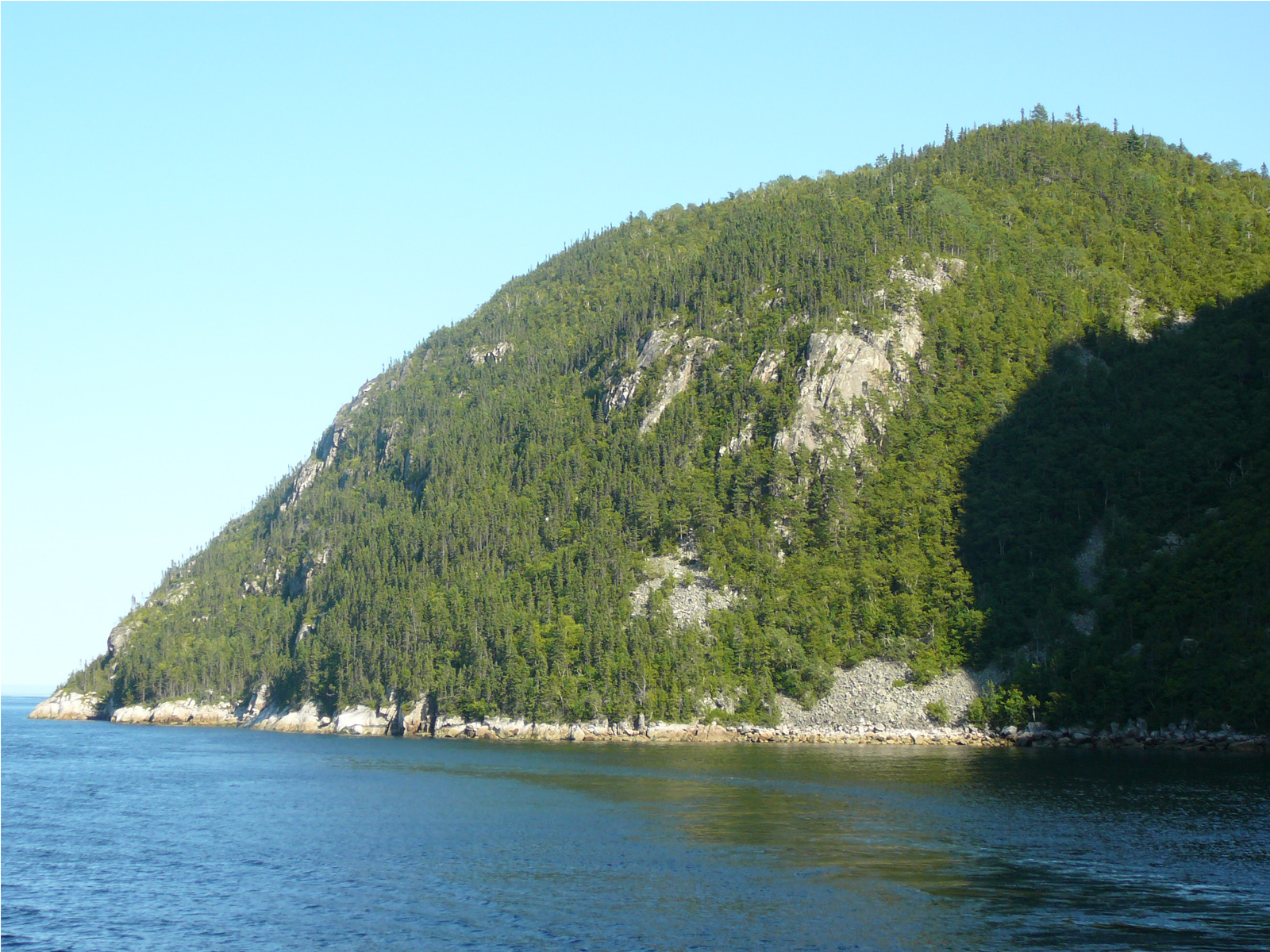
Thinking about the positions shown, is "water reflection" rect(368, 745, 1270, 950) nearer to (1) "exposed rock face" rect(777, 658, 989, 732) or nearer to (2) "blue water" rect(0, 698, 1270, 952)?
(2) "blue water" rect(0, 698, 1270, 952)

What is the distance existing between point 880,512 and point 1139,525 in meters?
35.1

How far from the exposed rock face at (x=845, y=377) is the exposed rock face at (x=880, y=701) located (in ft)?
137

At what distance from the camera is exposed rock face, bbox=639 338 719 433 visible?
186 metres

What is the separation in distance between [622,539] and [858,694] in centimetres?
4950

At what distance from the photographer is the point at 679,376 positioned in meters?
189

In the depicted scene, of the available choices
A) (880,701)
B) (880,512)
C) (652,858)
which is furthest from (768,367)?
(652,858)

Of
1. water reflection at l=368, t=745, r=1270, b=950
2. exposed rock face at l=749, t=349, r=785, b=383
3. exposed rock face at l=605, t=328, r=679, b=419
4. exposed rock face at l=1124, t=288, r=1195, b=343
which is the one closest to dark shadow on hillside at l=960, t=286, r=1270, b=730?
exposed rock face at l=1124, t=288, r=1195, b=343

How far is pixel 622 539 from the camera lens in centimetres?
16200

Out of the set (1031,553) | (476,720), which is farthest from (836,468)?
(476,720)

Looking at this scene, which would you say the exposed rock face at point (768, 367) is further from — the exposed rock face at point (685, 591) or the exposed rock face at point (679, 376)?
the exposed rock face at point (685, 591)

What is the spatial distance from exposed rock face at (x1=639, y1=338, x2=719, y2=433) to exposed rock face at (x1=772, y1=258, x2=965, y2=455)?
2440 centimetres

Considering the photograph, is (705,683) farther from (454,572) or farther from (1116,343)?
(1116,343)

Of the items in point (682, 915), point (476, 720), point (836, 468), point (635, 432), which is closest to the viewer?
point (682, 915)

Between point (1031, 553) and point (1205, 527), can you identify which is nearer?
point (1205, 527)
